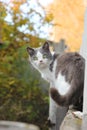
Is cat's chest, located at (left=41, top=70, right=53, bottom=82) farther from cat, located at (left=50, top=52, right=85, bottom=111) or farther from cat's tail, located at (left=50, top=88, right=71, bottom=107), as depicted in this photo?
cat's tail, located at (left=50, top=88, right=71, bottom=107)

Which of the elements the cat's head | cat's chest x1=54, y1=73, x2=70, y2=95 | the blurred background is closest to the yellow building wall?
the blurred background

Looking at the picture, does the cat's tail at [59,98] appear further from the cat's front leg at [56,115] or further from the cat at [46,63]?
the cat at [46,63]

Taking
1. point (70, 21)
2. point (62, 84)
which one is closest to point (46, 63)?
point (62, 84)

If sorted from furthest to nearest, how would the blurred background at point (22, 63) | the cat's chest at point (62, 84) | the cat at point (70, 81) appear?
1. the blurred background at point (22, 63)
2. the cat's chest at point (62, 84)
3. the cat at point (70, 81)

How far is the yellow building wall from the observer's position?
869cm

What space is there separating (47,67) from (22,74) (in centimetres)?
193

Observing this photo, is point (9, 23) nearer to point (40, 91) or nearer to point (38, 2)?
point (38, 2)

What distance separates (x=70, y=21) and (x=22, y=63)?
4505 millimetres

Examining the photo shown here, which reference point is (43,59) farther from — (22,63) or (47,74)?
(22,63)

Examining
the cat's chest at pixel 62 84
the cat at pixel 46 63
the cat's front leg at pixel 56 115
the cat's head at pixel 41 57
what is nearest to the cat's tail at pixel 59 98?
the cat's chest at pixel 62 84

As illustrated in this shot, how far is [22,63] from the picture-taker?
5504mm

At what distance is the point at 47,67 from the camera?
3.63 m

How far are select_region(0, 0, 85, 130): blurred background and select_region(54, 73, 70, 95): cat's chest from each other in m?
2.08

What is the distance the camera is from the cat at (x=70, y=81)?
263cm
